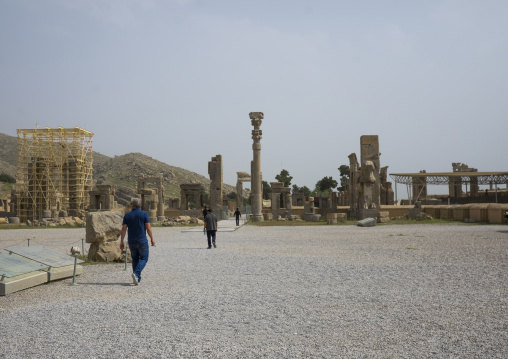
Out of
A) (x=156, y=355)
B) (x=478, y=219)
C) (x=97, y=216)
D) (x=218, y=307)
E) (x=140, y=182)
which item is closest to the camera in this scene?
(x=156, y=355)

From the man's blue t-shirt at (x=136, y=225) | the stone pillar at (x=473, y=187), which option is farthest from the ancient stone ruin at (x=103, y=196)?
the stone pillar at (x=473, y=187)

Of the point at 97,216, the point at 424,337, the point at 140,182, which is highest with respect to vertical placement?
the point at 140,182

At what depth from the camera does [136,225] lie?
8117mm

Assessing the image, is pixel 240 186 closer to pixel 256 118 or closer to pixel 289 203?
pixel 289 203

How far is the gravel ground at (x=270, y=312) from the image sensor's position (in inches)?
172

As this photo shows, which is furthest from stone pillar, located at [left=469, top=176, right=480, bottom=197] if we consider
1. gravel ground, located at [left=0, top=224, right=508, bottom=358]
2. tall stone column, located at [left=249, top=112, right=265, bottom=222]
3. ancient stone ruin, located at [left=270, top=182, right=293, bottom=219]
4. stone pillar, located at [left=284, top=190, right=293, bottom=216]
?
gravel ground, located at [left=0, top=224, right=508, bottom=358]

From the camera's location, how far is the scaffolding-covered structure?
42.4m

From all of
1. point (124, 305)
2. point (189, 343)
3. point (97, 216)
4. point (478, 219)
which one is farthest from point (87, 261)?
point (478, 219)

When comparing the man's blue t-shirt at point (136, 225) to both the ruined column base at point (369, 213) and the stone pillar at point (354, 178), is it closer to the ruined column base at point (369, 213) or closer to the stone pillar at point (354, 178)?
the ruined column base at point (369, 213)

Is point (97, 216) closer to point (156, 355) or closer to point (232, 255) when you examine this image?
point (232, 255)

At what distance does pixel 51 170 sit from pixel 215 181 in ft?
56.0

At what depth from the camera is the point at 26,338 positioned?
4762mm

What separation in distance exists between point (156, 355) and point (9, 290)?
413 centimetres

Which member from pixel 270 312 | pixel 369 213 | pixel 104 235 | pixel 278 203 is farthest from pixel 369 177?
pixel 270 312
